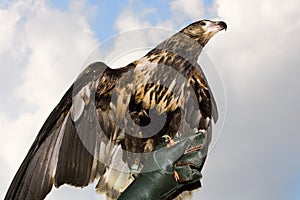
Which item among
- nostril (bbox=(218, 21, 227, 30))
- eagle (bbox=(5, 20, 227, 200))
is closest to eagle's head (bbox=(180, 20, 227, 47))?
nostril (bbox=(218, 21, 227, 30))

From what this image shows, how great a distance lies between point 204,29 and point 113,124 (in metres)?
1.14

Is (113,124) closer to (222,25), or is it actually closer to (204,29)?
(204,29)

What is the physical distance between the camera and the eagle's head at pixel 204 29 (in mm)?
5289

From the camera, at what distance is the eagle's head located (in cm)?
529

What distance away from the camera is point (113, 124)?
4848mm

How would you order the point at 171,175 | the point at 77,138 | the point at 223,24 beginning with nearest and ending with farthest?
the point at 171,175 → the point at 77,138 → the point at 223,24

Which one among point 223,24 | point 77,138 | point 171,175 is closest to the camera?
point 171,175

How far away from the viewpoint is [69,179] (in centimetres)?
468

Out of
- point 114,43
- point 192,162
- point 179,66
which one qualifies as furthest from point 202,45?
point 192,162

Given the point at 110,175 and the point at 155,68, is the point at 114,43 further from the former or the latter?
the point at 110,175

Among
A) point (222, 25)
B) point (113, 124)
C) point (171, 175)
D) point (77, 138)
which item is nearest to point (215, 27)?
point (222, 25)

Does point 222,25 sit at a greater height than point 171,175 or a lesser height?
greater

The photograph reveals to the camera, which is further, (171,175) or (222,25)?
(222,25)

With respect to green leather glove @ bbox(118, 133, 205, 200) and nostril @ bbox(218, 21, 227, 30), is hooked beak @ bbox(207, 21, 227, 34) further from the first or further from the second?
green leather glove @ bbox(118, 133, 205, 200)
